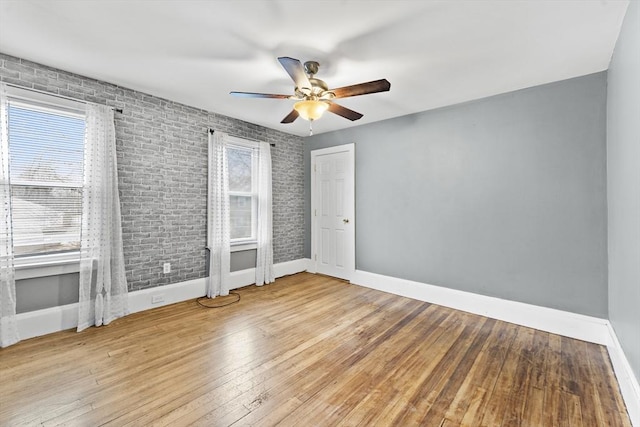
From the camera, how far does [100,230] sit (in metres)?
2.89

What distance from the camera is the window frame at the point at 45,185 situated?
8.25ft

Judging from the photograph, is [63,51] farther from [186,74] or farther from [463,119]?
[463,119]

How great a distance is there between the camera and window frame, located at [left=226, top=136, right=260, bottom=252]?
4176 mm

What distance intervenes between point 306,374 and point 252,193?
294 cm

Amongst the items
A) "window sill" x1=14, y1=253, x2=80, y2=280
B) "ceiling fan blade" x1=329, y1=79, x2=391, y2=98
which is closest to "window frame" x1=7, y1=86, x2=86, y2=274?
"window sill" x1=14, y1=253, x2=80, y2=280

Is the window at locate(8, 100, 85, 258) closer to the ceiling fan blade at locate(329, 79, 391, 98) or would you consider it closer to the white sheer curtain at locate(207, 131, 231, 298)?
the white sheer curtain at locate(207, 131, 231, 298)

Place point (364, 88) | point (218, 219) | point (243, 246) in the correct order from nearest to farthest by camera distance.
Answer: point (364, 88)
point (218, 219)
point (243, 246)

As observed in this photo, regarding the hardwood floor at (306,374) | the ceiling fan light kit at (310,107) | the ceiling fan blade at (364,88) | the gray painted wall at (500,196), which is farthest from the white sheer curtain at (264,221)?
the ceiling fan blade at (364,88)

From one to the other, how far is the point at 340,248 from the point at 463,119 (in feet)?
8.56

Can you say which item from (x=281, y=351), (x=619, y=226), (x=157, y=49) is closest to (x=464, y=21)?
(x=619, y=226)

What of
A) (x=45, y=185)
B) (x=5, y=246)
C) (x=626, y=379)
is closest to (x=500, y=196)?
(x=626, y=379)

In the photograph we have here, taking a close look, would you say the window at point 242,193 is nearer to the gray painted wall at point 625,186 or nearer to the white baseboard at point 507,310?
the white baseboard at point 507,310

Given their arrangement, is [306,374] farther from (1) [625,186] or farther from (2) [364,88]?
(1) [625,186]

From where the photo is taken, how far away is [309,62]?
244cm
